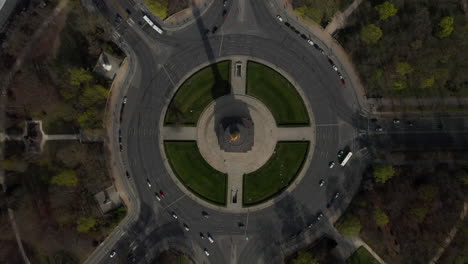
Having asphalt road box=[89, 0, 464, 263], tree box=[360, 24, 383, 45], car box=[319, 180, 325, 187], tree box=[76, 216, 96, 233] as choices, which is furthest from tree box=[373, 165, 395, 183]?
tree box=[76, 216, 96, 233]

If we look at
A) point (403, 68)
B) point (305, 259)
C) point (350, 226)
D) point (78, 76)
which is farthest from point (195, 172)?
point (403, 68)

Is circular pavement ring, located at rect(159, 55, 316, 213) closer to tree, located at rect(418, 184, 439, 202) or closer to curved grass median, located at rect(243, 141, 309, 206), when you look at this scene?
curved grass median, located at rect(243, 141, 309, 206)

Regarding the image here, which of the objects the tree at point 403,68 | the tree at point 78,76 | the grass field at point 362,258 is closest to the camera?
the tree at point 403,68

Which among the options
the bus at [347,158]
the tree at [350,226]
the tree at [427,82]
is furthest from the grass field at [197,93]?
the tree at [427,82]

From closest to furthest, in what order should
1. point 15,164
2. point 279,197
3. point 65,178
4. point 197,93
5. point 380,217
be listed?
1. point 380,217
2. point 65,178
3. point 15,164
4. point 279,197
5. point 197,93

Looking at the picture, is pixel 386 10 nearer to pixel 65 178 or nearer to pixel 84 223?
pixel 65 178

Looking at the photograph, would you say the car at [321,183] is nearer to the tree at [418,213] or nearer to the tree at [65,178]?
the tree at [418,213]

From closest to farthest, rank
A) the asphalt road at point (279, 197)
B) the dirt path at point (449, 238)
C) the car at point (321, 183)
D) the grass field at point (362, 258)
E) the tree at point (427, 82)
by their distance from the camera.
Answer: the tree at point (427, 82) < the dirt path at point (449, 238) < the grass field at point (362, 258) < the asphalt road at point (279, 197) < the car at point (321, 183)
